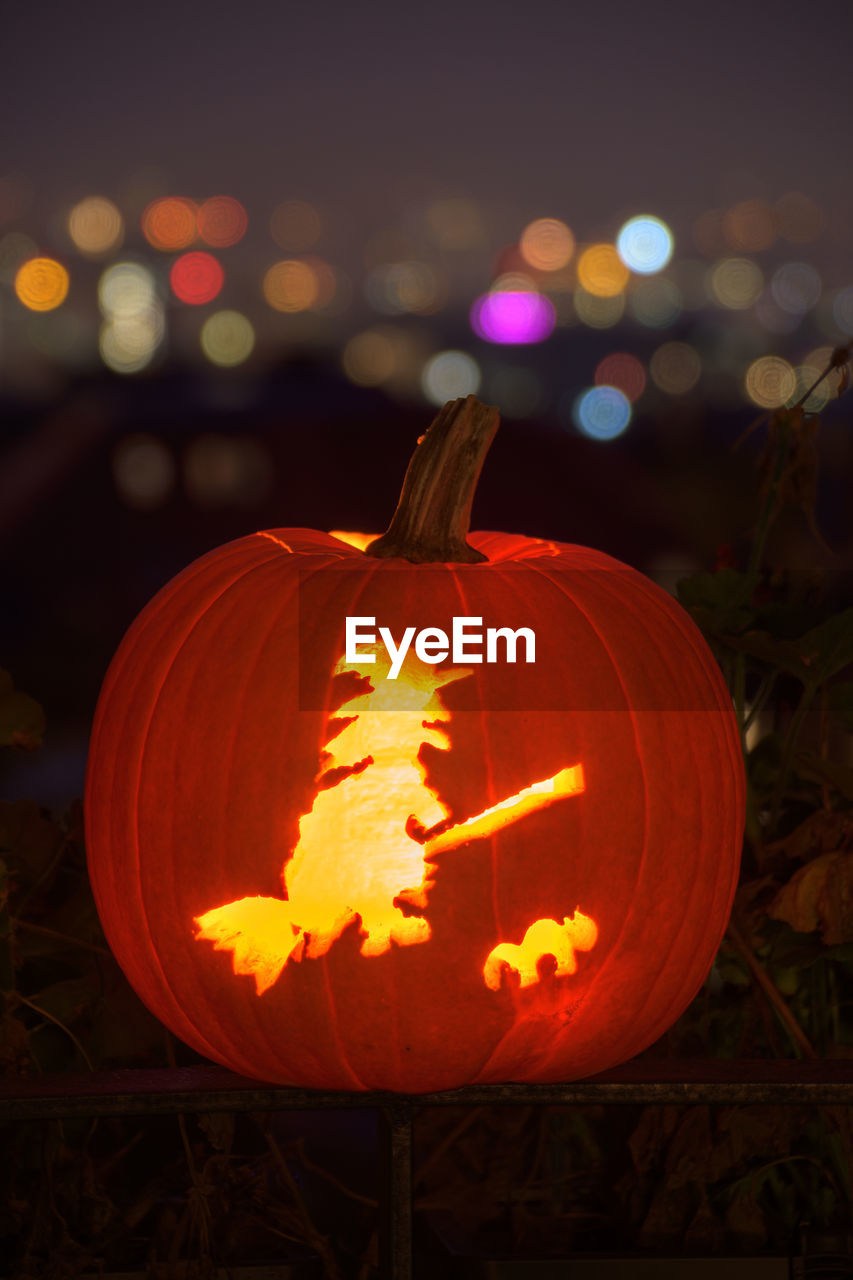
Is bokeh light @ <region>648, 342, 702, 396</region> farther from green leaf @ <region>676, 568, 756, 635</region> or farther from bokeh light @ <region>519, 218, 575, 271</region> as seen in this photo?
green leaf @ <region>676, 568, 756, 635</region>

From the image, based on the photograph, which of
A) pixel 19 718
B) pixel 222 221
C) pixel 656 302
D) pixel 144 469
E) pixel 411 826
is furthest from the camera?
pixel 144 469

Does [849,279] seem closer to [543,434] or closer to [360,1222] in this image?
[543,434]

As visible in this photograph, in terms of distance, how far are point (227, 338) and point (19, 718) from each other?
0.73 meters

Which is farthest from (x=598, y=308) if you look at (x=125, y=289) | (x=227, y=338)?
(x=125, y=289)

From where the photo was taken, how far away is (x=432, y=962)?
3.88 feet

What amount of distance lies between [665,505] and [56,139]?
3.60ft

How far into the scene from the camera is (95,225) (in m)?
1.87

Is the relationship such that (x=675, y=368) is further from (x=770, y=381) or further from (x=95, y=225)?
(x=95, y=225)

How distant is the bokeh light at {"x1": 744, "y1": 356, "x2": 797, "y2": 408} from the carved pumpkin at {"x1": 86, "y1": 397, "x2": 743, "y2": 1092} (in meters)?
0.79

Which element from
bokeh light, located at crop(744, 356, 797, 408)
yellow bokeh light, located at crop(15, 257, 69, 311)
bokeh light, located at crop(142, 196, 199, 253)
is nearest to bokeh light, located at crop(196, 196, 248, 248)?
bokeh light, located at crop(142, 196, 199, 253)

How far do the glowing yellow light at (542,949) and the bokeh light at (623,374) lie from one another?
1.04 metres

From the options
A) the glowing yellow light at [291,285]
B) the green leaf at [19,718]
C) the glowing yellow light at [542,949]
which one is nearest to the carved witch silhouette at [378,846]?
the glowing yellow light at [542,949]

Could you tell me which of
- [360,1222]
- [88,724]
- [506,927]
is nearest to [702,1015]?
[360,1222]

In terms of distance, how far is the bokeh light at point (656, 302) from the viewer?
193 cm
